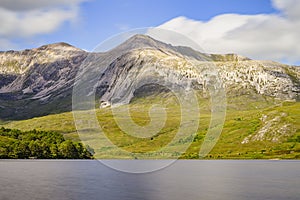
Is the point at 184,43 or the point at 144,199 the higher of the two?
the point at 184,43

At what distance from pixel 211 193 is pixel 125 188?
57.5 feet

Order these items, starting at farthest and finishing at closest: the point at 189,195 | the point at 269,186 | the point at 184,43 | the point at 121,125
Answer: the point at 269,186 < the point at 189,195 < the point at 121,125 < the point at 184,43

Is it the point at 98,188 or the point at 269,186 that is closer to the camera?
the point at 98,188

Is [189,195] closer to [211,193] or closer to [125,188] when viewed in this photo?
[211,193]

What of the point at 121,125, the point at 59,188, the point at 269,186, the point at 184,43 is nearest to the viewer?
the point at 184,43

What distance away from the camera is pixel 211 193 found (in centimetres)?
7038

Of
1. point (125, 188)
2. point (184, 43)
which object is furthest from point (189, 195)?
point (184, 43)

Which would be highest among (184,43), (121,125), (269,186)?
(184,43)

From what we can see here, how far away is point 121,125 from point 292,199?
119 feet

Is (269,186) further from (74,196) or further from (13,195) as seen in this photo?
(13,195)

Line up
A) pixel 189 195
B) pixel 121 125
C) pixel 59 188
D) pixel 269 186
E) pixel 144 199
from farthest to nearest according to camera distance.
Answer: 1. pixel 269 186
2. pixel 59 188
3. pixel 189 195
4. pixel 144 199
5. pixel 121 125

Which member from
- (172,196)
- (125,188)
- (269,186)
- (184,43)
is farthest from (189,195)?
(184,43)

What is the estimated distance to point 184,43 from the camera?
39469mm

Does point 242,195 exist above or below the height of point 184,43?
below
